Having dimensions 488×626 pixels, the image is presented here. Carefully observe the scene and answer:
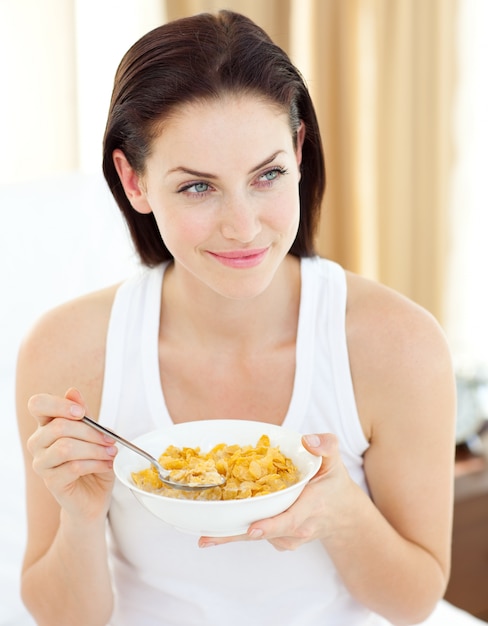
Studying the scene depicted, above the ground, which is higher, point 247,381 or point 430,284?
point 247,381

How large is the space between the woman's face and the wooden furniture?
1307 mm

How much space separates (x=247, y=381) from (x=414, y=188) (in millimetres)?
1674

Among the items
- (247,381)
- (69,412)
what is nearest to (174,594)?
(247,381)

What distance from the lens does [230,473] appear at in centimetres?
117

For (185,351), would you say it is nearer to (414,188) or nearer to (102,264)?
(102,264)

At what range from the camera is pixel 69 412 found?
1188 millimetres

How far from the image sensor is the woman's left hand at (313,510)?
111cm

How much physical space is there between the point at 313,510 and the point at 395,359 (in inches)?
15.3

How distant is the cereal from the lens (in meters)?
1.13

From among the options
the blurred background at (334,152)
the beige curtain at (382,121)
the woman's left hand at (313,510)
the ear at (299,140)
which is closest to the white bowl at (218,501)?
the woman's left hand at (313,510)

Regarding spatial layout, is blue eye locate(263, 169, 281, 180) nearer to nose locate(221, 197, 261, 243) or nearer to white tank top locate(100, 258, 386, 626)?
nose locate(221, 197, 261, 243)

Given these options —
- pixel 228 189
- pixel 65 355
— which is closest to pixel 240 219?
pixel 228 189

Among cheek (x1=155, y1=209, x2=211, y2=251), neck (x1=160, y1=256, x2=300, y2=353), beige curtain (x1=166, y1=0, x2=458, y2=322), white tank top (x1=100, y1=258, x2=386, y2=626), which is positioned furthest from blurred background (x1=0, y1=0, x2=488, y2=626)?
cheek (x1=155, y1=209, x2=211, y2=251)

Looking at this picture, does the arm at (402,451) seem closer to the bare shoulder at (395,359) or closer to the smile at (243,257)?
the bare shoulder at (395,359)
